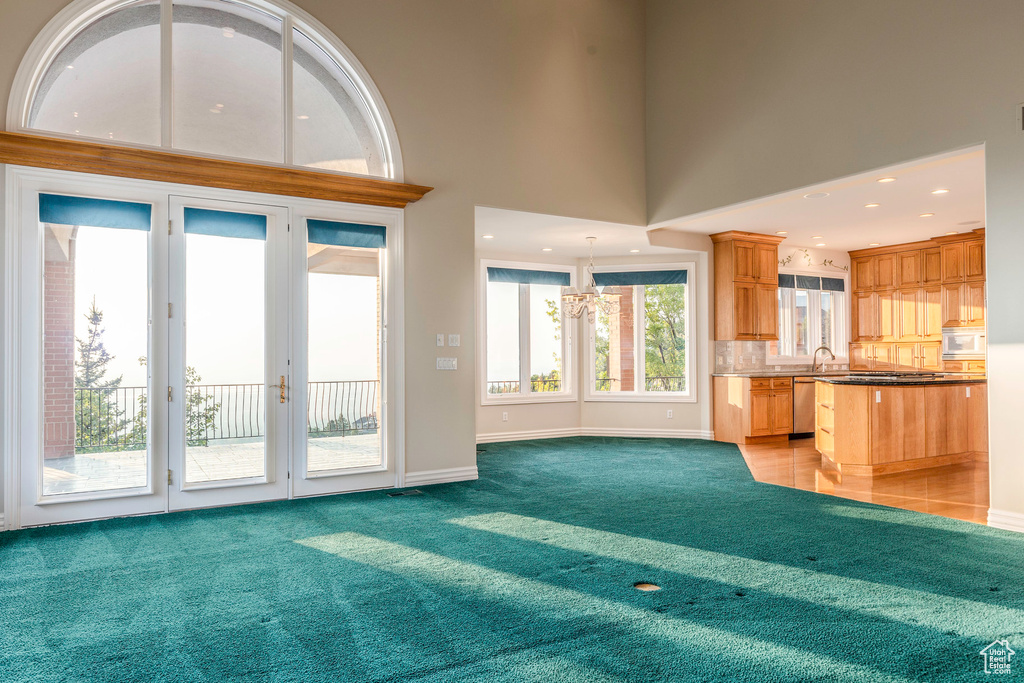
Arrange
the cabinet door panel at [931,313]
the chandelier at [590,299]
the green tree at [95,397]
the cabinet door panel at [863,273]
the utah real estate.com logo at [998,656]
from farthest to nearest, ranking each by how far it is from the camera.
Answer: the cabinet door panel at [863,273]
the cabinet door panel at [931,313]
the chandelier at [590,299]
the green tree at [95,397]
the utah real estate.com logo at [998,656]

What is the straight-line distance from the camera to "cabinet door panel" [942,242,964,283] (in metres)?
8.88

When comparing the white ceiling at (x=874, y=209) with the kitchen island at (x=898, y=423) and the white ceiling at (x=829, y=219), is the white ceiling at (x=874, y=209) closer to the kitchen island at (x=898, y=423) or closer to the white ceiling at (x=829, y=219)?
the white ceiling at (x=829, y=219)

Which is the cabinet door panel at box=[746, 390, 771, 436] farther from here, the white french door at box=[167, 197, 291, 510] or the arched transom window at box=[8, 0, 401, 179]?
the white french door at box=[167, 197, 291, 510]

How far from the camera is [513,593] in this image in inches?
127

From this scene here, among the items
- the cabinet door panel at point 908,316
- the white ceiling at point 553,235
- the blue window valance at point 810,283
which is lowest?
the cabinet door panel at point 908,316

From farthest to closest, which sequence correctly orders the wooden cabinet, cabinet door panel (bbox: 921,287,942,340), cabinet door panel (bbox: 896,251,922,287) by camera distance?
1. cabinet door panel (bbox: 896,251,922,287)
2. cabinet door panel (bbox: 921,287,942,340)
3. the wooden cabinet

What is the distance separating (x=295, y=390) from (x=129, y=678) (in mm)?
3193

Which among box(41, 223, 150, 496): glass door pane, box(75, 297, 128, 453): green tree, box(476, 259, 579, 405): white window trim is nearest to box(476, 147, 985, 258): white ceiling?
box(476, 259, 579, 405): white window trim

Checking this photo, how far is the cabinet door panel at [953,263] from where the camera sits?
888 cm

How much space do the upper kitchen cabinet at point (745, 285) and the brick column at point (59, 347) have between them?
7513 mm

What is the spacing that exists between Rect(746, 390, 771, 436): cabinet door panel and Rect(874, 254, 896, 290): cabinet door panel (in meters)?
3.01

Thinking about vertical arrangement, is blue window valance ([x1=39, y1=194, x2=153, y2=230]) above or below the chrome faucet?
above

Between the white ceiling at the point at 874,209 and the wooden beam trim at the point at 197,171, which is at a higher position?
the white ceiling at the point at 874,209

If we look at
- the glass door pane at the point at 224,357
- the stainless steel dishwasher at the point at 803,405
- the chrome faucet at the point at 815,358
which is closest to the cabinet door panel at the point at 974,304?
the chrome faucet at the point at 815,358
